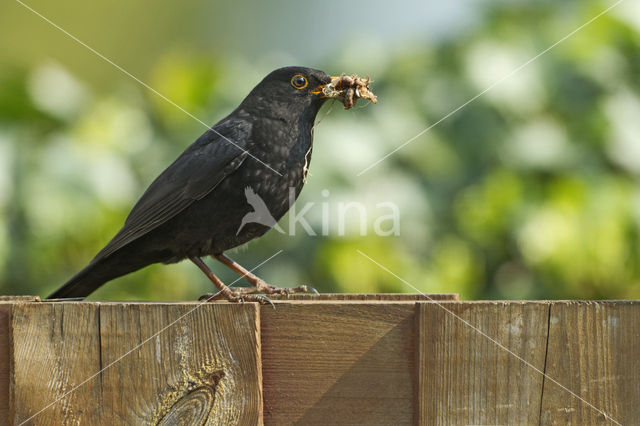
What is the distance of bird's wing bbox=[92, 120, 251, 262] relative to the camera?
323cm

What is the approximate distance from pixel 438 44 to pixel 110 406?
14.3ft

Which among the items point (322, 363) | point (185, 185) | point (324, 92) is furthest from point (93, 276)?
point (322, 363)

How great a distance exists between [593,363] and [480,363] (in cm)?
29

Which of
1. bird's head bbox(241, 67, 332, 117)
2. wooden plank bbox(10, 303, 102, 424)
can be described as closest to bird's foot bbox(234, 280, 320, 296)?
bird's head bbox(241, 67, 332, 117)

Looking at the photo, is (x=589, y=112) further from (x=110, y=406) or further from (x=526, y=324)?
(x=110, y=406)

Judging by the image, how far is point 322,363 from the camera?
208cm

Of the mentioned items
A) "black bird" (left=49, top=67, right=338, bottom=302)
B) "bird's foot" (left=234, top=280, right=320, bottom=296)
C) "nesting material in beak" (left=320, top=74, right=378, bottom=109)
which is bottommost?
"bird's foot" (left=234, top=280, right=320, bottom=296)

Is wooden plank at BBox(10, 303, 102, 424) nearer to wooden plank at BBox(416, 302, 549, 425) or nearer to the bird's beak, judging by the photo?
wooden plank at BBox(416, 302, 549, 425)

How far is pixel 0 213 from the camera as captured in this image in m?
4.34

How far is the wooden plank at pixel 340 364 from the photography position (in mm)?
2047

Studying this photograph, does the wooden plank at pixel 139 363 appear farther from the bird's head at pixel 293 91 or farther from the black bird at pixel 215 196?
the bird's head at pixel 293 91

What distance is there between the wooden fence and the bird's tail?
112 cm

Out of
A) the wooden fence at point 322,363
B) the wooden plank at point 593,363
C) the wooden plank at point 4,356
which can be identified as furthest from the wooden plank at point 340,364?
the wooden plank at point 4,356

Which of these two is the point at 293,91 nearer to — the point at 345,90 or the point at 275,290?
the point at 345,90
